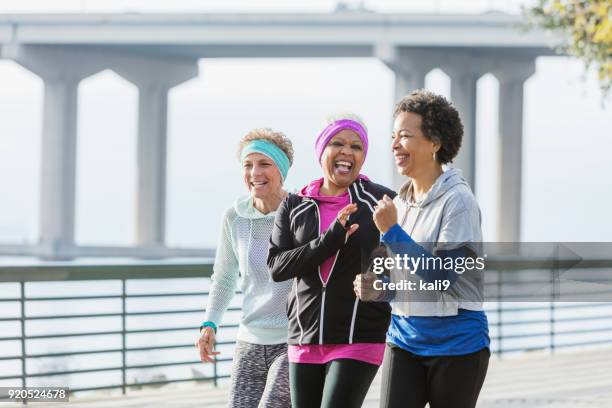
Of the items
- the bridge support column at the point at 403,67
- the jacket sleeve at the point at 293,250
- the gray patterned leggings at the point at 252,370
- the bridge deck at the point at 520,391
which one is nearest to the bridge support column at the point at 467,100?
the bridge support column at the point at 403,67

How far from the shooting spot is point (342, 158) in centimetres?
536

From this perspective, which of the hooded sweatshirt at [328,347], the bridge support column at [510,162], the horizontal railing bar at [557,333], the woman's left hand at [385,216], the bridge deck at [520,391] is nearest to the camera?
the woman's left hand at [385,216]

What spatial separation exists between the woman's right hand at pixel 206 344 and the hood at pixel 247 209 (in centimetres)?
56

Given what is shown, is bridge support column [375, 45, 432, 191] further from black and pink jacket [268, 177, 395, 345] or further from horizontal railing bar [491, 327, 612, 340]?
black and pink jacket [268, 177, 395, 345]

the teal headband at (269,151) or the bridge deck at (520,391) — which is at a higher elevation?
the teal headband at (269,151)

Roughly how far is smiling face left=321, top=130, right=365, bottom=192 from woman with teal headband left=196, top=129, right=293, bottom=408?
67cm

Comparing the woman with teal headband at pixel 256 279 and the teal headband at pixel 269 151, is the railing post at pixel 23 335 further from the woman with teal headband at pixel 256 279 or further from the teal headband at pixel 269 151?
the teal headband at pixel 269 151

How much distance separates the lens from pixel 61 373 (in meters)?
11.1

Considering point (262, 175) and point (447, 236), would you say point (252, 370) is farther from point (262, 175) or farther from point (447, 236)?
point (447, 236)

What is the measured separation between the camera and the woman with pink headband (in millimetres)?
5219

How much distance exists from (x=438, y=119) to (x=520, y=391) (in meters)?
6.39

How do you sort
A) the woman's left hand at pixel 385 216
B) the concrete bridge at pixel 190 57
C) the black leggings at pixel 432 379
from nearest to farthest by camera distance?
the woman's left hand at pixel 385 216 < the black leggings at pixel 432 379 < the concrete bridge at pixel 190 57

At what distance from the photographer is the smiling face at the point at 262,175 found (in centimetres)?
599

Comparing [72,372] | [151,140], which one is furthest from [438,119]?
[151,140]
